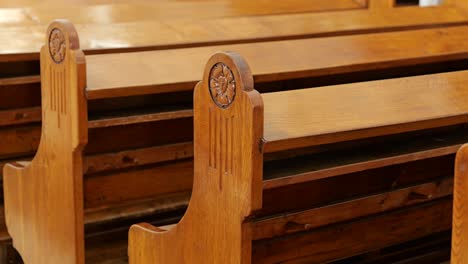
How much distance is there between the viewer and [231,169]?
6.22 feet

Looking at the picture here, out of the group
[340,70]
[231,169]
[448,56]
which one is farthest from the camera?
[448,56]

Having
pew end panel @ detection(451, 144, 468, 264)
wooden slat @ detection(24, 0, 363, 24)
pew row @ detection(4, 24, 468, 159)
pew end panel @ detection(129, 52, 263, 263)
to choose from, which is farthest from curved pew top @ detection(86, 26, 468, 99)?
pew end panel @ detection(451, 144, 468, 264)

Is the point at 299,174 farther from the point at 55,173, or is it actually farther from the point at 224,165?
the point at 55,173

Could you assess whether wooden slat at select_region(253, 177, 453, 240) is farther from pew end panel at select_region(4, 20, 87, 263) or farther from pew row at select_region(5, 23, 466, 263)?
pew end panel at select_region(4, 20, 87, 263)

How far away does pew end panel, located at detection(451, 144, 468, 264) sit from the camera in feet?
4.86

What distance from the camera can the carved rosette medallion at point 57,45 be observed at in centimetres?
244

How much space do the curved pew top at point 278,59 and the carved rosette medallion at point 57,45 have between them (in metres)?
0.09

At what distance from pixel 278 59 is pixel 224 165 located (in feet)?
2.85

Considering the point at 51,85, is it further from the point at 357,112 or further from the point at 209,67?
the point at 357,112

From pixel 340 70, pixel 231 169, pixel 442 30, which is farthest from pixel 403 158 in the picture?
pixel 442 30

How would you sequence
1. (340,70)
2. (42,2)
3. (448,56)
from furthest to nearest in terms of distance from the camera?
(42,2), (448,56), (340,70)

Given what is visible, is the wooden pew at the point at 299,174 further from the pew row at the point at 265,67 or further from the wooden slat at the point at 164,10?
the wooden slat at the point at 164,10

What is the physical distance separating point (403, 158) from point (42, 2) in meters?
3.01

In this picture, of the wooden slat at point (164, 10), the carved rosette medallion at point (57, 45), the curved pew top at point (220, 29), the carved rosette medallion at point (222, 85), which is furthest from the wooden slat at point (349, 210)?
the wooden slat at point (164, 10)
